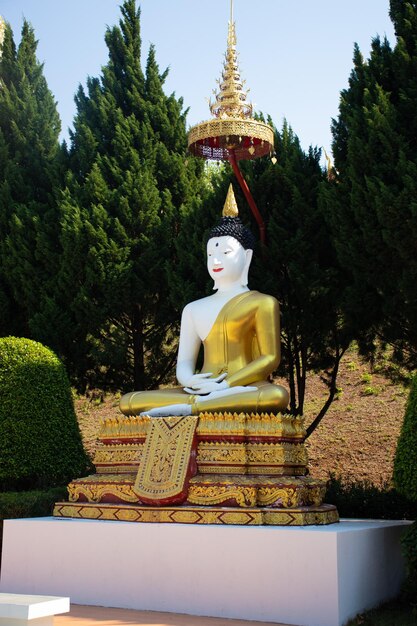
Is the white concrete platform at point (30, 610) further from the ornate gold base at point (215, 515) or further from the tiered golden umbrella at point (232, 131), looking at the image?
the tiered golden umbrella at point (232, 131)

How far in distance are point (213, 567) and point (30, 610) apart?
2.61 metres

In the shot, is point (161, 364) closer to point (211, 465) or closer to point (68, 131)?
point (68, 131)

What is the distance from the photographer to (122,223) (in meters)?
13.0

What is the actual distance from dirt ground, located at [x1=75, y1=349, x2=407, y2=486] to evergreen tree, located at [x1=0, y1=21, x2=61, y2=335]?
7.29 feet

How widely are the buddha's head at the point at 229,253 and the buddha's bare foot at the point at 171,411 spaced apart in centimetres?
197

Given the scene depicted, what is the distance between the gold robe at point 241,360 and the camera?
8.54 m

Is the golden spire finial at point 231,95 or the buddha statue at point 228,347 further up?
the golden spire finial at point 231,95

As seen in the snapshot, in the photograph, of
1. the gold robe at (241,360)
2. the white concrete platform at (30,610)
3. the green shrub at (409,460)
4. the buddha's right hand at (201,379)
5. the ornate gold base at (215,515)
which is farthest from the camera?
the buddha's right hand at (201,379)

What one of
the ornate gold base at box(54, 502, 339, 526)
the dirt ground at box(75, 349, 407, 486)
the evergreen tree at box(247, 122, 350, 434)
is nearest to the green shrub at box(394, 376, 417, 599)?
the ornate gold base at box(54, 502, 339, 526)

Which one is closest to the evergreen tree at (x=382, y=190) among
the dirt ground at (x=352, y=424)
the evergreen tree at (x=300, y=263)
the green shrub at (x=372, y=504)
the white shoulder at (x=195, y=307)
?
the evergreen tree at (x=300, y=263)

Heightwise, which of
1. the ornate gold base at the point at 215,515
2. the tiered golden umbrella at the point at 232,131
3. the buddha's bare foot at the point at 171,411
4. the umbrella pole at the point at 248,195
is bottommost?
the ornate gold base at the point at 215,515

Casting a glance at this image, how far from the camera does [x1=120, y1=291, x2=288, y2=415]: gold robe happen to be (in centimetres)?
854

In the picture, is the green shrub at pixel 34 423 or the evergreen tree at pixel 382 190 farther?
the green shrub at pixel 34 423

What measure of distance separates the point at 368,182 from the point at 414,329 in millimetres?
2001
